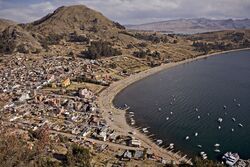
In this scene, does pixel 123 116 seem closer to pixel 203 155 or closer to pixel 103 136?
pixel 103 136

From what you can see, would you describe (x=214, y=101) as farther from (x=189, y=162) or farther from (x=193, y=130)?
(x=189, y=162)

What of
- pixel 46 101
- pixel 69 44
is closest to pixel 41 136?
pixel 46 101

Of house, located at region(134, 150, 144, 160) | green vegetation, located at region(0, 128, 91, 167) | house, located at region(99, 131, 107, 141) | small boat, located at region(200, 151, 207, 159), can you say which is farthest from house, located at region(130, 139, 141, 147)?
green vegetation, located at region(0, 128, 91, 167)

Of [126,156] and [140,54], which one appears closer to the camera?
[126,156]

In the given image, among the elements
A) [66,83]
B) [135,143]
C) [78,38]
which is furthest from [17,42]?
[135,143]

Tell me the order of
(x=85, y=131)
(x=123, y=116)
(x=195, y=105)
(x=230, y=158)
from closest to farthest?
(x=230, y=158), (x=85, y=131), (x=123, y=116), (x=195, y=105)

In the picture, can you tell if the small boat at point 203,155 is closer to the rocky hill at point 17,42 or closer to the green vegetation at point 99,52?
the green vegetation at point 99,52

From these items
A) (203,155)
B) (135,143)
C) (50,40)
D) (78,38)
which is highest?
(78,38)
